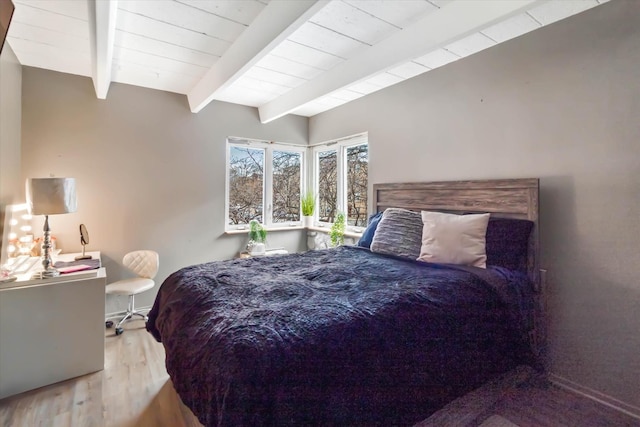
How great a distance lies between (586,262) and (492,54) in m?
1.59

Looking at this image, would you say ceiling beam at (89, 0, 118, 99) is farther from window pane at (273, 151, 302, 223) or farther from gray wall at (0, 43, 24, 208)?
window pane at (273, 151, 302, 223)

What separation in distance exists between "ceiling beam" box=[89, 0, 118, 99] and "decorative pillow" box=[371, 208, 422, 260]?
7.31 feet

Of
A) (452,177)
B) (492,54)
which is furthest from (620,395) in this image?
(492,54)

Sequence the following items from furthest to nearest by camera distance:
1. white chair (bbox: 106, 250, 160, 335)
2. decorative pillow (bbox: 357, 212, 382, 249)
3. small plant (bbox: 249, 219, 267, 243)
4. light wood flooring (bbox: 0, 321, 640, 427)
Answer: small plant (bbox: 249, 219, 267, 243) < white chair (bbox: 106, 250, 160, 335) < decorative pillow (bbox: 357, 212, 382, 249) < light wood flooring (bbox: 0, 321, 640, 427)

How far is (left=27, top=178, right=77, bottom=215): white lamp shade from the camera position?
2.08m

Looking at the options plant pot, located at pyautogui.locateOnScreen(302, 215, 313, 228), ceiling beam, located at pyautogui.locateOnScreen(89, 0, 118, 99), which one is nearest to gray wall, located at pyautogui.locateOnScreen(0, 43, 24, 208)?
ceiling beam, located at pyautogui.locateOnScreen(89, 0, 118, 99)

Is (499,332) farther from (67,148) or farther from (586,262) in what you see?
(67,148)

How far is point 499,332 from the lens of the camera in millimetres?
1699

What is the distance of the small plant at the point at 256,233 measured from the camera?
376 cm

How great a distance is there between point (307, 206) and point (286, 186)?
0.45 metres

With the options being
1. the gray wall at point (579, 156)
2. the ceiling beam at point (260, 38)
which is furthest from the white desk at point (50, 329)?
the gray wall at point (579, 156)

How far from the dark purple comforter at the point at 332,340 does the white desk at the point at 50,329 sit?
23.0 inches

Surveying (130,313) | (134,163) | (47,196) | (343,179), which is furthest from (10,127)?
(343,179)

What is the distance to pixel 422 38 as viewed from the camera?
6.61ft
